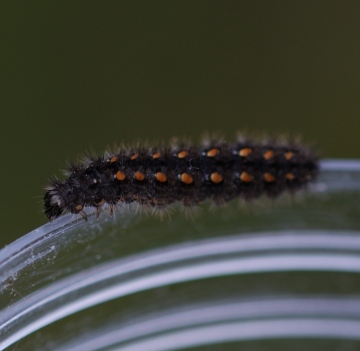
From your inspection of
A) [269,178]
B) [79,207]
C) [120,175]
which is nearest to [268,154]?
[269,178]

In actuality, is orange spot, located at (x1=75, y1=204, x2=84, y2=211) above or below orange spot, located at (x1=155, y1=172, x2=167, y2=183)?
below

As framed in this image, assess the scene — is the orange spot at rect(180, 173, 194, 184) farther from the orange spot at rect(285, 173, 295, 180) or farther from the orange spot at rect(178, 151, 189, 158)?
the orange spot at rect(285, 173, 295, 180)

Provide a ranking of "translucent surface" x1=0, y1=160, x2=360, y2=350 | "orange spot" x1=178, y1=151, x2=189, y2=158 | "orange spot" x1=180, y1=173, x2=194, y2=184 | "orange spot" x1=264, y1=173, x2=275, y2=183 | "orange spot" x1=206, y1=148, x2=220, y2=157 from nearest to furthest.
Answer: "translucent surface" x1=0, y1=160, x2=360, y2=350
"orange spot" x1=180, y1=173, x2=194, y2=184
"orange spot" x1=178, y1=151, x2=189, y2=158
"orange spot" x1=206, y1=148, x2=220, y2=157
"orange spot" x1=264, y1=173, x2=275, y2=183

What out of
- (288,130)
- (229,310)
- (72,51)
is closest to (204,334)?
(229,310)

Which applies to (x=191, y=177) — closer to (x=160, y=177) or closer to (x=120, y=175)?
(x=160, y=177)

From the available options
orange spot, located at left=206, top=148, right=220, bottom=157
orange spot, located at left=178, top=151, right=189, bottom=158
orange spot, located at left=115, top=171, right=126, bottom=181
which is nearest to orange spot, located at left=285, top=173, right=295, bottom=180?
orange spot, located at left=206, top=148, right=220, bottom=157

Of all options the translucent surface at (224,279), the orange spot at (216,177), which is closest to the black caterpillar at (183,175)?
the orange spot at (216,177)

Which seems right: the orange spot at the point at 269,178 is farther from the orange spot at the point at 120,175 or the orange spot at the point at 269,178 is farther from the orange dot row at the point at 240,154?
the orange spot at the point at 120,175
